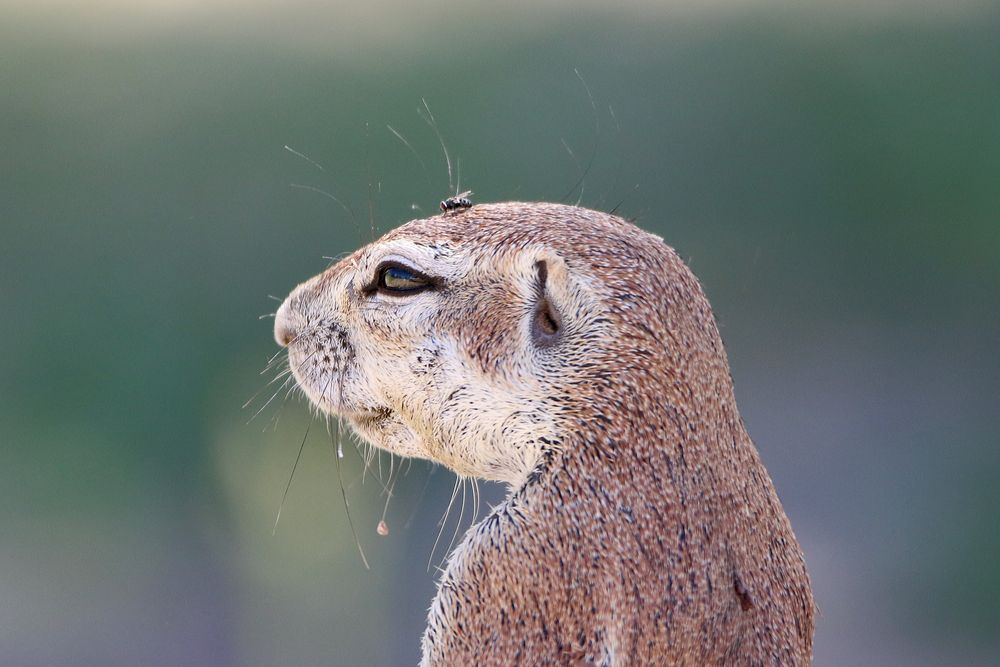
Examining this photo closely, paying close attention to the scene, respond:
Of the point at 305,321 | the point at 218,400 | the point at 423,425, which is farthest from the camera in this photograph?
the point at 218,400

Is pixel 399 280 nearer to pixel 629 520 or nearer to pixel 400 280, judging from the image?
pixel 400 280

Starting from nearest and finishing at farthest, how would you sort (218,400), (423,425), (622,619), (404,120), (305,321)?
(622,619) → (423,425) → (305,321) → (404,120) → (218,400)

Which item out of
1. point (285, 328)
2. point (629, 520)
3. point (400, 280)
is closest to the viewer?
point (629, 520)

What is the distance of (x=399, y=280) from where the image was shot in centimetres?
97

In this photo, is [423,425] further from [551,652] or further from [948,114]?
[948,114]

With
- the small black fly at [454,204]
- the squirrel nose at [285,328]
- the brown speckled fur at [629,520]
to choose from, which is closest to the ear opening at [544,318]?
the brown speckled fur at [629,520]

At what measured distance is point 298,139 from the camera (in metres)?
3.66

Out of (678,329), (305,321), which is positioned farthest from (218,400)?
(678,329)

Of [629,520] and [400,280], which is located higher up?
[400,280]

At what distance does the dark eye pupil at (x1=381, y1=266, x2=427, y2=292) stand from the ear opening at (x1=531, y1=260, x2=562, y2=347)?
0.11 m

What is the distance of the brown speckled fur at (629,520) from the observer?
2.72 ft

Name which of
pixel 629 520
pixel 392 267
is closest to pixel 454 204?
pixel 392 267

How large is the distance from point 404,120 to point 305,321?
258 centimetres

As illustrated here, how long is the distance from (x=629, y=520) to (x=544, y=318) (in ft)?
0.57
